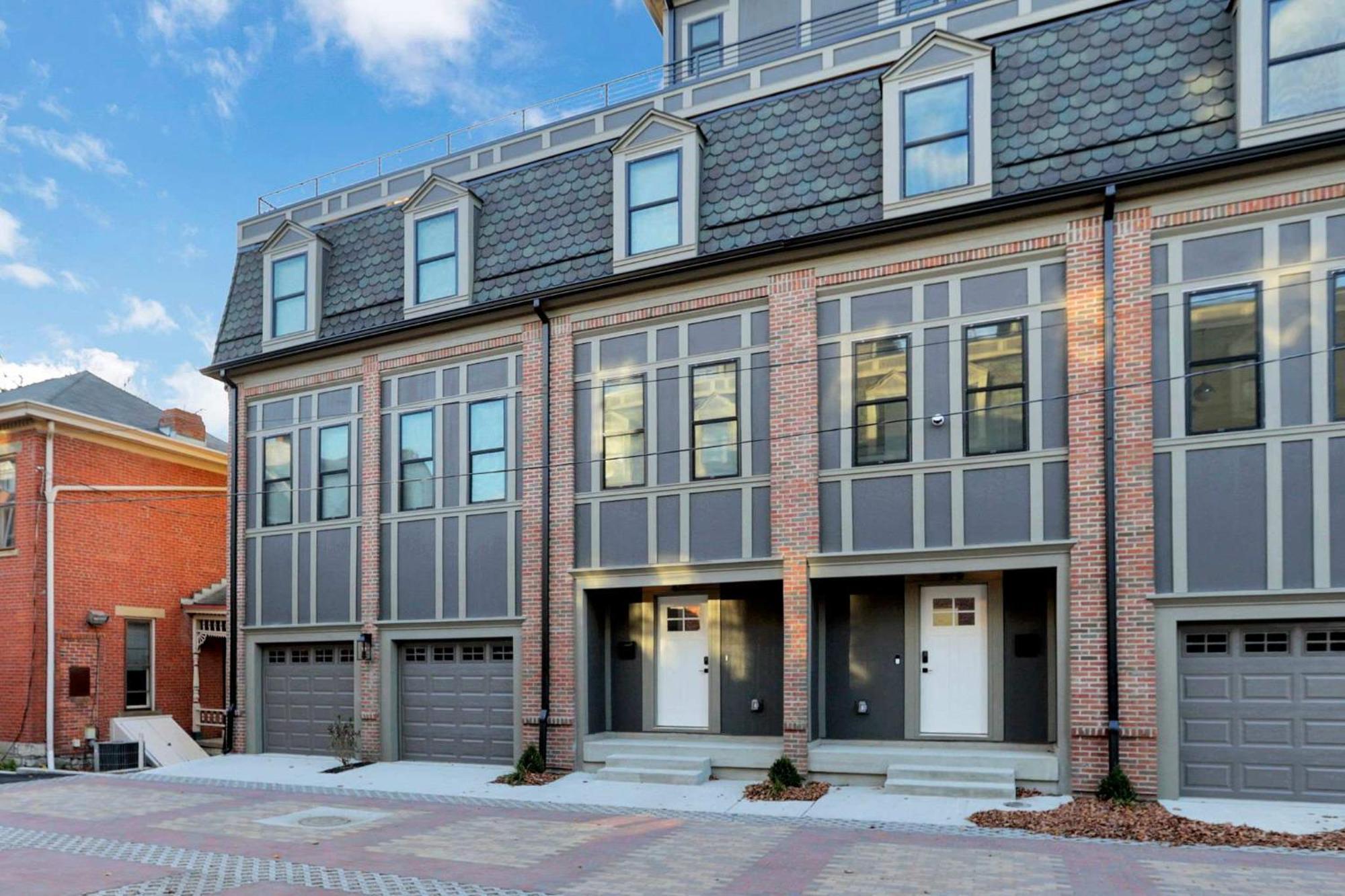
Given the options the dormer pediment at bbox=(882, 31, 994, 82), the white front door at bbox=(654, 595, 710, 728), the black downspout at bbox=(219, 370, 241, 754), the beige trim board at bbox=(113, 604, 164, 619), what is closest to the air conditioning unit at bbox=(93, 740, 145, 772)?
the black downspout at bbox=(219, 370, 241, 754)

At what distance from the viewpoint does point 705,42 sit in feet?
60.1

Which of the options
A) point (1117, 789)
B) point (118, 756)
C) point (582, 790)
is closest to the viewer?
point (1117, 789)

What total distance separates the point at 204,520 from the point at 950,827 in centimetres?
1741

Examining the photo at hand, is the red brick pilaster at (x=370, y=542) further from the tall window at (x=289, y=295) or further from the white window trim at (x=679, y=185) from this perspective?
the white window trim at (x=679, y=185)

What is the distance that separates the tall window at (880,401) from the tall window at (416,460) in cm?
708

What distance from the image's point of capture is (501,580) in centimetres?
1508

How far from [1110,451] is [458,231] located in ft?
34.0

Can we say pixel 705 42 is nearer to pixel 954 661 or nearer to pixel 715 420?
pixel 715 420

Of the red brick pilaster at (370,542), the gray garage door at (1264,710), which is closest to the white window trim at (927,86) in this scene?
the gray garage door at (1264,710)

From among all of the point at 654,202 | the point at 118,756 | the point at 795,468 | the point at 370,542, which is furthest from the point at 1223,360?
the point at 118,756

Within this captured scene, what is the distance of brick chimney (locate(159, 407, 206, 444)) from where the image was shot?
21.5 meters

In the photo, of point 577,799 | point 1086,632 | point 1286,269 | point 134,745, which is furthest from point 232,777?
point 1286,269

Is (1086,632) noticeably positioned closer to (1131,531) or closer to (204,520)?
(1131,531)

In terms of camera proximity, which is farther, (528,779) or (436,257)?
(436,257)
